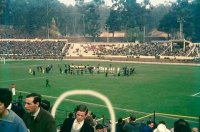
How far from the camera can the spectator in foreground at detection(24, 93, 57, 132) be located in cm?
644

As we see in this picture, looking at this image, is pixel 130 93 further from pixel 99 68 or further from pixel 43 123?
pixel 43 123

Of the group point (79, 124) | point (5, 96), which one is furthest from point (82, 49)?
point (5, 96)

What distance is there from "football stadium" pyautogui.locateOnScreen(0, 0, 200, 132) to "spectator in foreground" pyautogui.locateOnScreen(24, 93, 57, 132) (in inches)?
0.7

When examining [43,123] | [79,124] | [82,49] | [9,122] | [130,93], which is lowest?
[130,93]

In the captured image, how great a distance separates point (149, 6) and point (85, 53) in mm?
35888

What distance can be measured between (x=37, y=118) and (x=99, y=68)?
46914mm

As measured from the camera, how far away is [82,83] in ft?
134

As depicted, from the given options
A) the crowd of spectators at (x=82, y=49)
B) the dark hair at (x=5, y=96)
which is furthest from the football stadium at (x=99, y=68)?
the crowd of spectators at (x=82, y=49)

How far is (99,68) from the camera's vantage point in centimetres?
5344

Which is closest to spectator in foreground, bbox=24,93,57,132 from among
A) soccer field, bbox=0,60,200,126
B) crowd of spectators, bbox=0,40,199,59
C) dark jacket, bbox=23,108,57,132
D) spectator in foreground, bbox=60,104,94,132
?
dark jacket, bbox=23,108,57,132

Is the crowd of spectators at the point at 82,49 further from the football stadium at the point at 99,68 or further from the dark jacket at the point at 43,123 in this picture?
the dark jacket at the point at 43,123

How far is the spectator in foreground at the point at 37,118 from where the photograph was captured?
254 inches

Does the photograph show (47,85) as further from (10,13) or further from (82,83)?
(10,13)

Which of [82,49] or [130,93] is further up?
[82,49]
